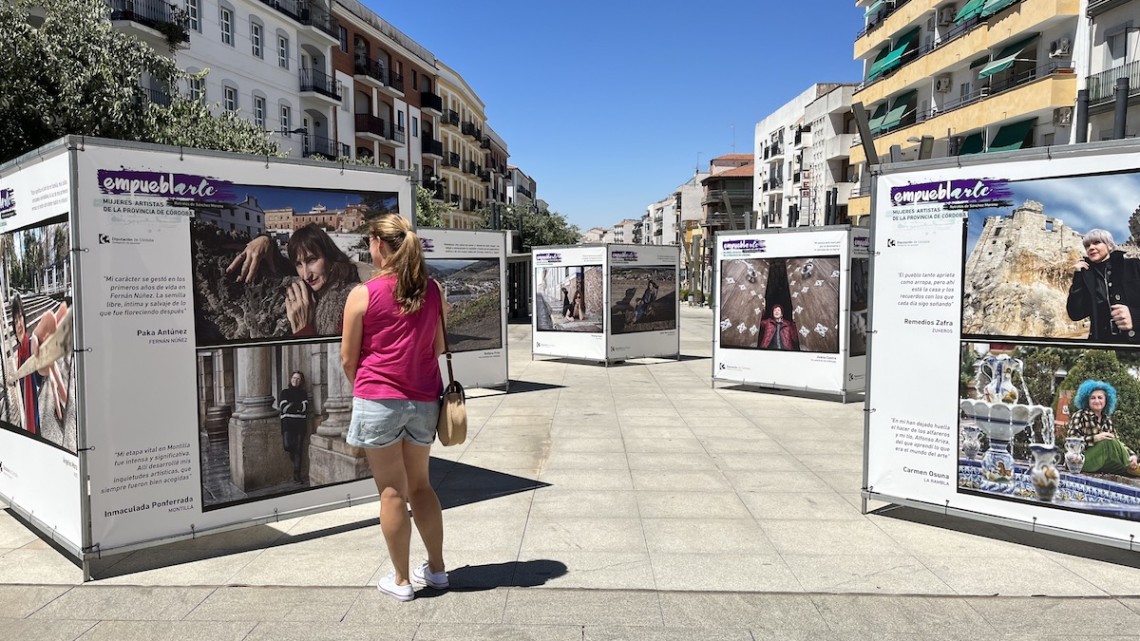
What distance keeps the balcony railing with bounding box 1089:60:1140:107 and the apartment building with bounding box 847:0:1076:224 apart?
97cm

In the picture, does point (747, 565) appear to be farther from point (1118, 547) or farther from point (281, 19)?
point (281, 19)

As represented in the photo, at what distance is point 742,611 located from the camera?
372 cm

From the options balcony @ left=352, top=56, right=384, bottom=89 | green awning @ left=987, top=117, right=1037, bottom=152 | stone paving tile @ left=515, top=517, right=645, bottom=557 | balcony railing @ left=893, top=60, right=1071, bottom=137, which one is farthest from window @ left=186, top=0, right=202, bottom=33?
balcony railing @ left=893, top=60, right=1071, bottom=137

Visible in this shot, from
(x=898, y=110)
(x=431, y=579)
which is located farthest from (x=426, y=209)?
(x=431, y=579)

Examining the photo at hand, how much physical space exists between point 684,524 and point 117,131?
1062cm

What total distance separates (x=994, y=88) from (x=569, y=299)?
20886 mm

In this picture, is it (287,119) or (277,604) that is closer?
(277,604)

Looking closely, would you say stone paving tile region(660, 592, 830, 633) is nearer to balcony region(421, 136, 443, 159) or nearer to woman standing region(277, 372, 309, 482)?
woman standing region(277, 372, 309, 482)

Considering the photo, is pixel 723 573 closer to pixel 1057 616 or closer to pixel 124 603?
pixel 1057 616

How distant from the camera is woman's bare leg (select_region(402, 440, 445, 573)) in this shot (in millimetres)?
3701

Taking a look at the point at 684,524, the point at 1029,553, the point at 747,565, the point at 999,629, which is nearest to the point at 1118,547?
the point at 1029,553

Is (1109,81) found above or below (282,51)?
below

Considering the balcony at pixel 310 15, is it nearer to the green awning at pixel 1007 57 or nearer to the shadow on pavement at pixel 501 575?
the green awning at pixel 1007 57

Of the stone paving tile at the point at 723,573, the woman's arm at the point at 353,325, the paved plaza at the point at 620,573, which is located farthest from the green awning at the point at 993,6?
the woman's arm at the point at 353,325
